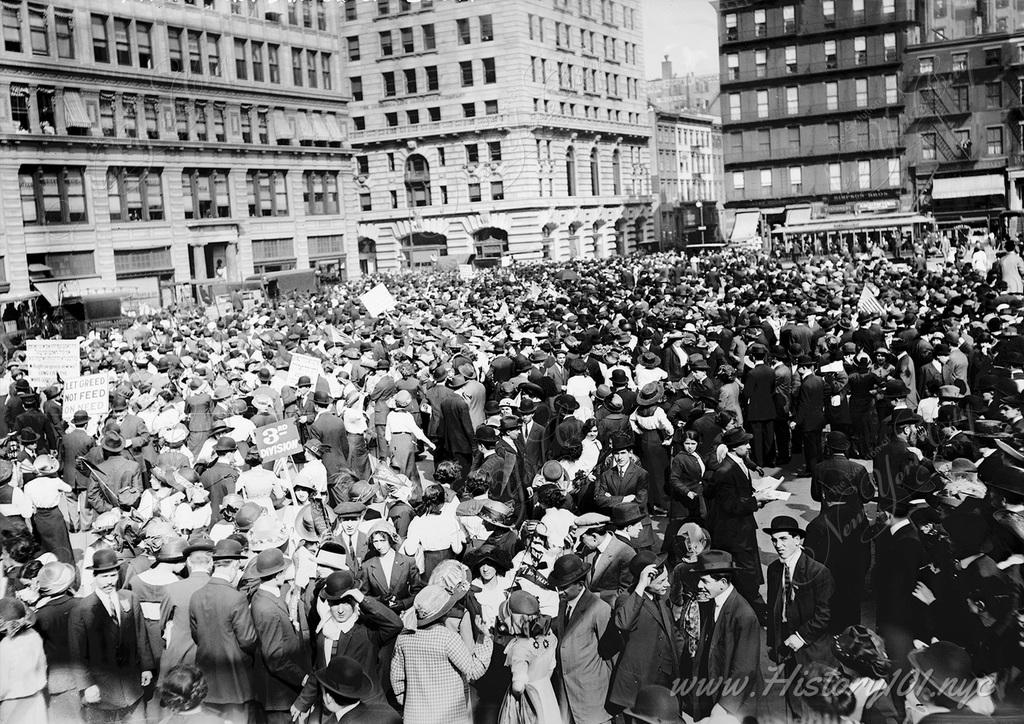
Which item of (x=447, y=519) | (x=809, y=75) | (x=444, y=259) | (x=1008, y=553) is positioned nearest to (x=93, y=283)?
(x=444, y=259)

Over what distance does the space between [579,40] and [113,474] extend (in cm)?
6390

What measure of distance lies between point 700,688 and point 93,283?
47.3 metres

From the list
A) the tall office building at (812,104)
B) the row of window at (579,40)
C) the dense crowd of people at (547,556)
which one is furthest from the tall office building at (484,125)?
the dense crowd of people at (547,556)

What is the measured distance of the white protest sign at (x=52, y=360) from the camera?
17.6 m

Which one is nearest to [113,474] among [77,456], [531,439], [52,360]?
[77,456]

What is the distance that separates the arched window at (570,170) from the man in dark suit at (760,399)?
63.8 metres

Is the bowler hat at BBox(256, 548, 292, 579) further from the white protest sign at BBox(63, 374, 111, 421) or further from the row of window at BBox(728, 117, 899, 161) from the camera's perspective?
the row of window at BBox(728, 117, 899, 161)

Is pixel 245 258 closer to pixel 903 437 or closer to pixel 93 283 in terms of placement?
pixel 93 283

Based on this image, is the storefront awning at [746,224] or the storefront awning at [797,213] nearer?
the storefront awning at [797,213]

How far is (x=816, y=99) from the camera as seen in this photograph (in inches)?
2430

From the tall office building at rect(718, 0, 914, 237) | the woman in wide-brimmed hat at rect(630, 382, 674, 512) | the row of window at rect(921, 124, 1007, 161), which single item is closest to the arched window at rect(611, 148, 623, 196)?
the tall office building at rect(718, 0, 914, 237)

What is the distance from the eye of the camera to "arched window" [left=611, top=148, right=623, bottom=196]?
8241 cm

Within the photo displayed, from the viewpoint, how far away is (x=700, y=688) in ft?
21.7

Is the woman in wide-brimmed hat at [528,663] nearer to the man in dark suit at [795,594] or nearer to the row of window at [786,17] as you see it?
the man in dark suit at [795,594]
